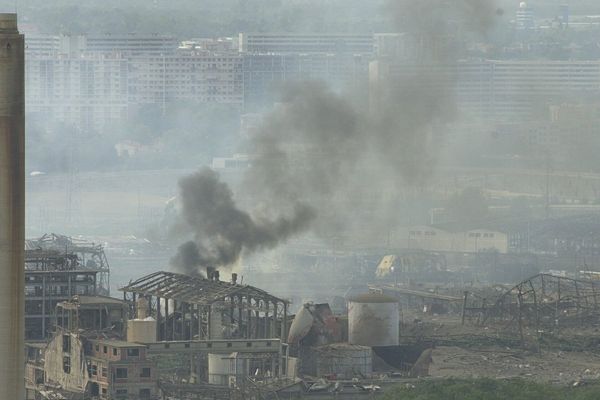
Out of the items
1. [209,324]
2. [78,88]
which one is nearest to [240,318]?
[209,324]

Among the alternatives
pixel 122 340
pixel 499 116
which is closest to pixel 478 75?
pixel 499 116

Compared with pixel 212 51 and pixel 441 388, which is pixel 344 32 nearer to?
pixel 212 51

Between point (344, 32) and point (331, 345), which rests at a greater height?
point (344, 32)

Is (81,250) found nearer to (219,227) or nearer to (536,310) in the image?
(219,227)

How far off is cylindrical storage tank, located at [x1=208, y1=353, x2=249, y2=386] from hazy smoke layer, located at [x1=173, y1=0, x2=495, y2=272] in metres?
11.9

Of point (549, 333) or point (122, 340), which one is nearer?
point (122, 340)

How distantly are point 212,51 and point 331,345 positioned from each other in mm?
79510

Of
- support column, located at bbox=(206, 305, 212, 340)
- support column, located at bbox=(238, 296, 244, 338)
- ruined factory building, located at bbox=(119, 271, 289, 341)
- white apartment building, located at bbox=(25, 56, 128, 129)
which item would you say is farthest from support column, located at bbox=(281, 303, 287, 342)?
white apartment building, located at bbox=(25, 56, 128, 129)

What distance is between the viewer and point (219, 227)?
66438 mm

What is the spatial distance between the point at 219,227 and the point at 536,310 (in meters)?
7.63

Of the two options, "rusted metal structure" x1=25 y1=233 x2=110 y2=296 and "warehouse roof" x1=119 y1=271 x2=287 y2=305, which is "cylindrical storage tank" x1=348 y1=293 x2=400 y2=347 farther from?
"rusted metal structure" x1=25 y1=233 x2=110 y2=296

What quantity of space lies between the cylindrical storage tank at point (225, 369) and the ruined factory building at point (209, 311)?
2440mm

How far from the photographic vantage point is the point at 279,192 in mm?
73938

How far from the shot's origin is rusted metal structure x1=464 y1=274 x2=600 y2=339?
208 feet
